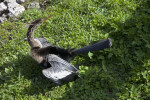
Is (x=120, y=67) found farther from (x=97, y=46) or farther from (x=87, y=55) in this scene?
(x=87, y=55)

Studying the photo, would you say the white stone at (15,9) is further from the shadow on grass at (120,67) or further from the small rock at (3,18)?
the shadow on grass at (120,67)

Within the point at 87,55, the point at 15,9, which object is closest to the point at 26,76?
the point at 87,55

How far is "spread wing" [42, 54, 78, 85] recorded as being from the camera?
160 inches

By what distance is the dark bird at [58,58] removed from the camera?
4102 millimetres

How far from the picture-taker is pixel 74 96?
3.96 m

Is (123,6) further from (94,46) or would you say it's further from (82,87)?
(82,87)

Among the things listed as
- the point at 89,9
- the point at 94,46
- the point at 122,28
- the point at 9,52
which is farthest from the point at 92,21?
the point at 9,52

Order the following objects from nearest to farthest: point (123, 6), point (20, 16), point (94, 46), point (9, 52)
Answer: point (94, 46)
point (9, 52)
point (123, 6)
point (20, 16)

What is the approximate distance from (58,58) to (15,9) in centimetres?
290

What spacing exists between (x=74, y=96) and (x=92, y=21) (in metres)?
2.27

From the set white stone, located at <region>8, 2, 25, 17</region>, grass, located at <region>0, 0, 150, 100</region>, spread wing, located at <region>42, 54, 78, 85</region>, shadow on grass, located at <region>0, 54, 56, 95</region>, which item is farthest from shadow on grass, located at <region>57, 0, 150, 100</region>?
white stone, located at <region>8, 2, 25, 17</region>

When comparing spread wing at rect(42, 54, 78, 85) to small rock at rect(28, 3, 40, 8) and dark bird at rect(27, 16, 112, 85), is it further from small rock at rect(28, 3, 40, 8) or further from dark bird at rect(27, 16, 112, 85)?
small rock at rect(28, 3, 40, 8)

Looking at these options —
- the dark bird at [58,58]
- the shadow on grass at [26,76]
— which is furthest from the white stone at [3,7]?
the dark bird at [58,58]

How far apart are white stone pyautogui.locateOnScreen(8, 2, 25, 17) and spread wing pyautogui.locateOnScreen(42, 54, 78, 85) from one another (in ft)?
8.52
